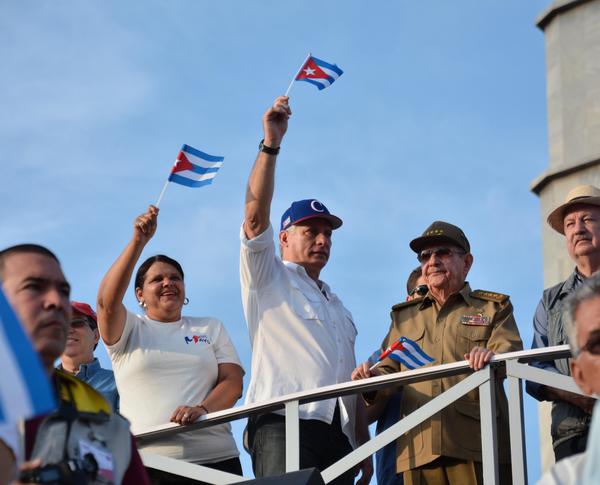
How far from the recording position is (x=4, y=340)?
12.5ft

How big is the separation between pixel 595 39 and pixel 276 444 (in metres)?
10.7

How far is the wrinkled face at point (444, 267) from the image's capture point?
796 centimetres

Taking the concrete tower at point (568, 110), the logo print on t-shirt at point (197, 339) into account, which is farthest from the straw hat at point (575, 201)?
the concrete tower at point (568, 110)

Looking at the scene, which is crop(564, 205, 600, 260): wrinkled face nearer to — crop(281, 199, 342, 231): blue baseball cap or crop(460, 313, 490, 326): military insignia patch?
crop(460, 313, 490, 326): military insignia patch

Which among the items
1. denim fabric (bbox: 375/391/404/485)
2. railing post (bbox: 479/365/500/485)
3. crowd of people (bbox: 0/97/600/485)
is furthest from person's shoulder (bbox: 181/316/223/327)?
railing post (bbox: 479/365/500/485)

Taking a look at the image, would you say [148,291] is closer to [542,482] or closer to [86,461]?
[86,461]

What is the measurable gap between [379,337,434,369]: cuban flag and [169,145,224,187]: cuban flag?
2172 millimetres

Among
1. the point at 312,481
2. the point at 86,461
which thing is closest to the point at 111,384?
the point at 312,481

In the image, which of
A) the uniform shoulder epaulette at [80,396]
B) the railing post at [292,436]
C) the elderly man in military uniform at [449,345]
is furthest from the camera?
the elderly man in military uniform at [449,345]

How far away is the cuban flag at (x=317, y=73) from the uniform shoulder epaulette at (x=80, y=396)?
502cm

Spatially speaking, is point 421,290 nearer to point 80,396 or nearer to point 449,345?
point 449,345

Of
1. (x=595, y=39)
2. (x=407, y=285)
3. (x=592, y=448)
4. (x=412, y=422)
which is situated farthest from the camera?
(x=595, y=39)

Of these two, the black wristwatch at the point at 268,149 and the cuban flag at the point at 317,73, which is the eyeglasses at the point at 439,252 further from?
the cuban flag at the point at 317,73

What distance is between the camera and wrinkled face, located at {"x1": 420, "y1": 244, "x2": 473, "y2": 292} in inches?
314
